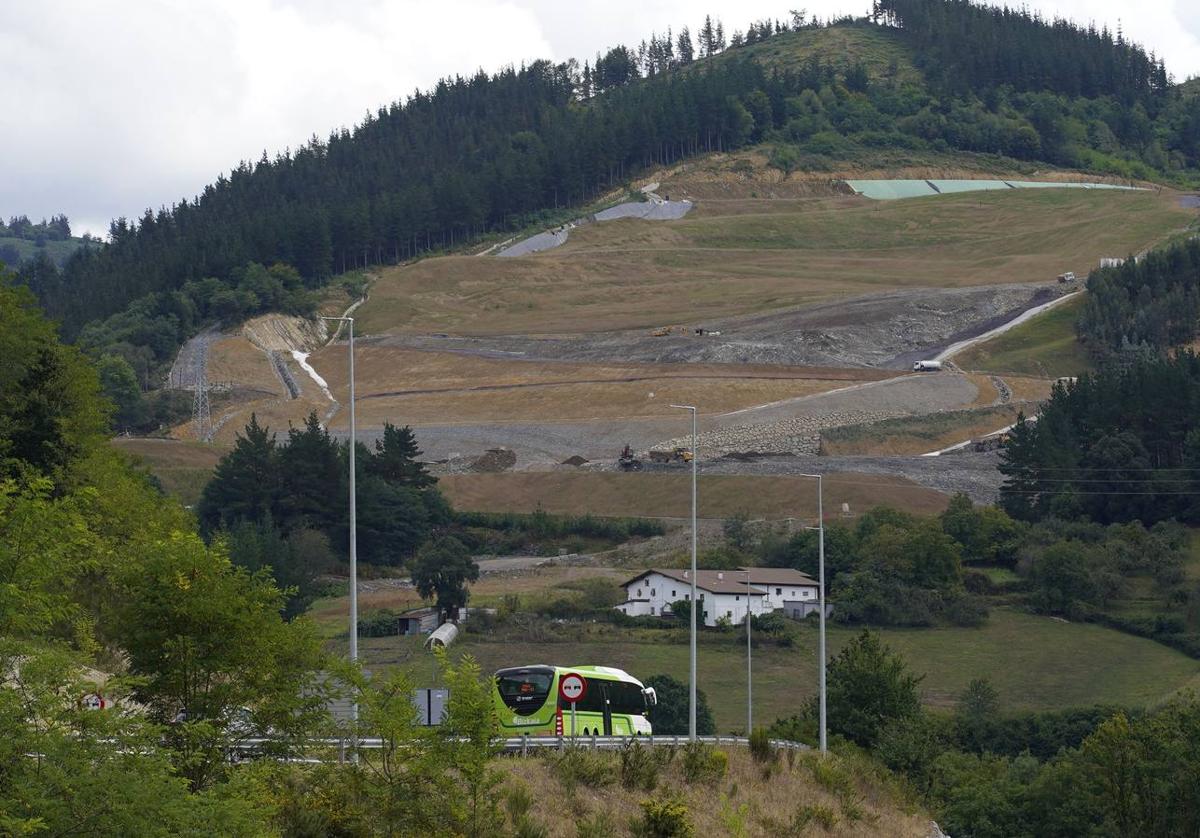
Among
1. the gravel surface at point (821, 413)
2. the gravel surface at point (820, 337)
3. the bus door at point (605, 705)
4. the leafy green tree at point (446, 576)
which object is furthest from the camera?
the gravel surface at point (820, 337)

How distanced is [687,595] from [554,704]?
43.8 m

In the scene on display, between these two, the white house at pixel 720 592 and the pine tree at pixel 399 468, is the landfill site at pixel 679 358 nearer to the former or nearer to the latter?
the pine tree at pixel 399 468

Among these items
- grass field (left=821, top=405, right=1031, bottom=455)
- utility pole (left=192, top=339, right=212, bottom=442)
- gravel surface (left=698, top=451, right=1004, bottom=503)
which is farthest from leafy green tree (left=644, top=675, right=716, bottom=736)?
utility pole (left=192, top=339, right=212, bottom=442)

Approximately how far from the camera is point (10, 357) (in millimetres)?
51250

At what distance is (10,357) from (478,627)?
29179mm

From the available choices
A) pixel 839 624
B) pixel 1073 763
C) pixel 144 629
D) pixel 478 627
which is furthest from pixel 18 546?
pixel 839 624

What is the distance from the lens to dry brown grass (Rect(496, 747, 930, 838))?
27281 mm

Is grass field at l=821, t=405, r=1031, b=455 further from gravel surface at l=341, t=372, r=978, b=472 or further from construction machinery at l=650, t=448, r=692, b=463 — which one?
construction machinery at l=650, t=448, r=692, b=463

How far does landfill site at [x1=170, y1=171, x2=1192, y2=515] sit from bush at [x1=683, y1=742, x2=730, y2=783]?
7017 cm

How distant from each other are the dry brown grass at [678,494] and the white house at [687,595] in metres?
18.8

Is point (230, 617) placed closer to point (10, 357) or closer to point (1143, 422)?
point (10, 357)

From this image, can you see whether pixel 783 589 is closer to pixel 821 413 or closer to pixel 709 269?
pixel 821 413

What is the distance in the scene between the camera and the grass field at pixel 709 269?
540ft

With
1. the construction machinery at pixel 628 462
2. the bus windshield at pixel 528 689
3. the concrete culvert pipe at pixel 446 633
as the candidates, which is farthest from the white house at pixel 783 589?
the bus windshield at pixel 528 689
